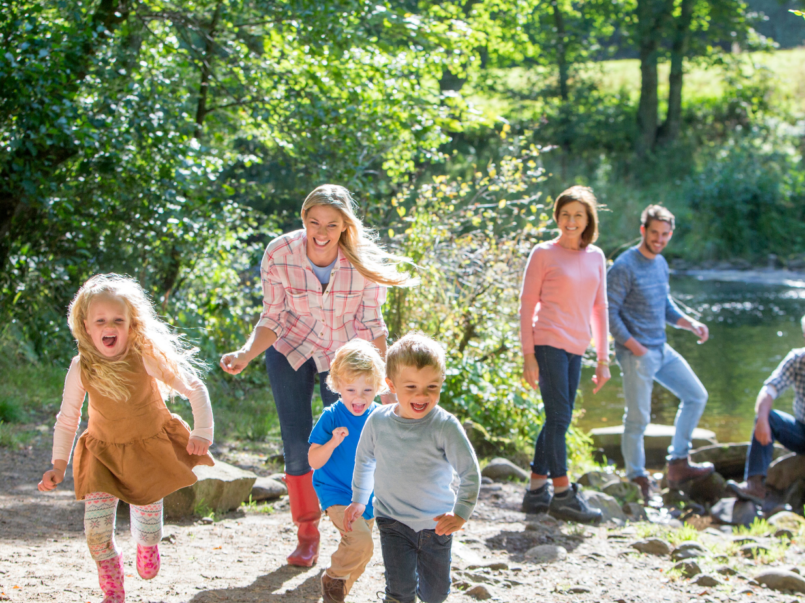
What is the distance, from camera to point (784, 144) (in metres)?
25.5

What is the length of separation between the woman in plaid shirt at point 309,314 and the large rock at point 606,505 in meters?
2.20

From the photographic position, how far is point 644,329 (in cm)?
575

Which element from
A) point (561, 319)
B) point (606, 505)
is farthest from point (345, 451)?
point (606, 505)

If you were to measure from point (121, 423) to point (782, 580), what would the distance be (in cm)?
327

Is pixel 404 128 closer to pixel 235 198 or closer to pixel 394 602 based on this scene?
pixel 235 198

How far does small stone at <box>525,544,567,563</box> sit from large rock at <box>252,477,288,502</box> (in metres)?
1.69

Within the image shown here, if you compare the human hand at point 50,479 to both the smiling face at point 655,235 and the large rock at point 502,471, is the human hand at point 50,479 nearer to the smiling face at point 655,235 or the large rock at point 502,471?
the large rock at point 502,471

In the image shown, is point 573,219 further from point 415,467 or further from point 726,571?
point 415,467

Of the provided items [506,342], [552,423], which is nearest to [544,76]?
[506,342]

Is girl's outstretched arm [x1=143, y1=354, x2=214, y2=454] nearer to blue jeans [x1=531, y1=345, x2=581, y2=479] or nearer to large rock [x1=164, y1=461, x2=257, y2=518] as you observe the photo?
large rock [x1=164, y1=461, x2=257, y2=518]

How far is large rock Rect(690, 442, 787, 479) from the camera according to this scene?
7.30m

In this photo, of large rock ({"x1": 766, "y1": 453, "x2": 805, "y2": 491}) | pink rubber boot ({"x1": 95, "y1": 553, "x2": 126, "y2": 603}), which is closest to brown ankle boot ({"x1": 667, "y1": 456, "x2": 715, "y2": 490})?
large rock ({"x1": 766, "y1": 453, "x2": 805, "y2": 491})

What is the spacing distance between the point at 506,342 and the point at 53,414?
3871 mm

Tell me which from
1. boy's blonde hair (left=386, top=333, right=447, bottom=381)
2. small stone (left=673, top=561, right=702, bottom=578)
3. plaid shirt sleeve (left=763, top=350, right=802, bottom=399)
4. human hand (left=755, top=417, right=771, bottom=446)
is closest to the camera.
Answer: boy's blonde hair (left=386, top=333, right=447, bottom=381)
